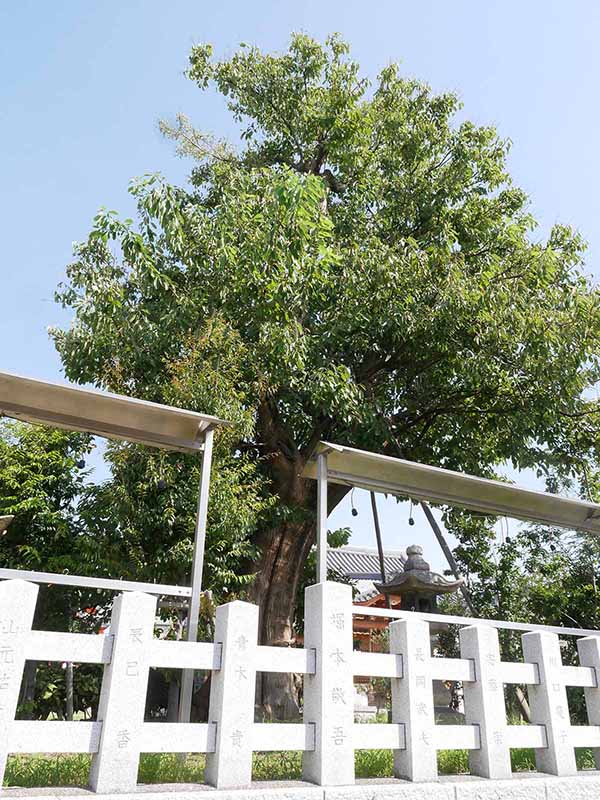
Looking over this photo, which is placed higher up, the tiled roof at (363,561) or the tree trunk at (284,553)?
the tiled roof at (363,561)

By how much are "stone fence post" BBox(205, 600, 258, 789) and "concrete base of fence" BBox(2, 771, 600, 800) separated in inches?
3.6

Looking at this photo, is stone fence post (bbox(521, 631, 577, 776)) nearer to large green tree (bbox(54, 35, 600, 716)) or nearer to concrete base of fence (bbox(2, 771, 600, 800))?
concrete base of fence (bbox(2, 771, 600, 800))

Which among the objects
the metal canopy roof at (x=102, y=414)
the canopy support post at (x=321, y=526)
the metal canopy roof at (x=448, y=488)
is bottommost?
the canopy support post at (x=321, y=526)

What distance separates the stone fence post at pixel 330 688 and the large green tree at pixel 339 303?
4.68m

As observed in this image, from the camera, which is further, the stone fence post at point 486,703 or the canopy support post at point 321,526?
the canopy support post at point 321,526

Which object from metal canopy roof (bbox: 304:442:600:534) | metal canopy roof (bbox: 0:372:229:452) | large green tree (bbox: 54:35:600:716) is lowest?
metal canopy roof (bbox: 304:442:600:534)

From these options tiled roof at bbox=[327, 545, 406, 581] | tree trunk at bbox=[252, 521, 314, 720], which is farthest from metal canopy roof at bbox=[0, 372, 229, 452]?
tiled roof at bbox=[327, 545, 406, 581]

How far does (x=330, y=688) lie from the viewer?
3309 millimetres

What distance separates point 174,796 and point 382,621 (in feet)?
48.1

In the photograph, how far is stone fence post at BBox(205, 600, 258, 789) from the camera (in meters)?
2.99

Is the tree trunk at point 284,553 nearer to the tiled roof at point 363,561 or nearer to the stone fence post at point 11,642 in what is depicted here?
the stone fence post at point 11,642

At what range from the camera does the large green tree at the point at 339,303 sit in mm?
8750

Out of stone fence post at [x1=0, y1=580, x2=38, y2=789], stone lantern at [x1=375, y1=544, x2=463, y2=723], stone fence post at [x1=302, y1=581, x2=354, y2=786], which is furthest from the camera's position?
stone lantern at [x1=375, y1=544, x2=463, y2=723]

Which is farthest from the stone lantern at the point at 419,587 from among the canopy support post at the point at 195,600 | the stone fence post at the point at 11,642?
the stone fence post at the point at 11,642
